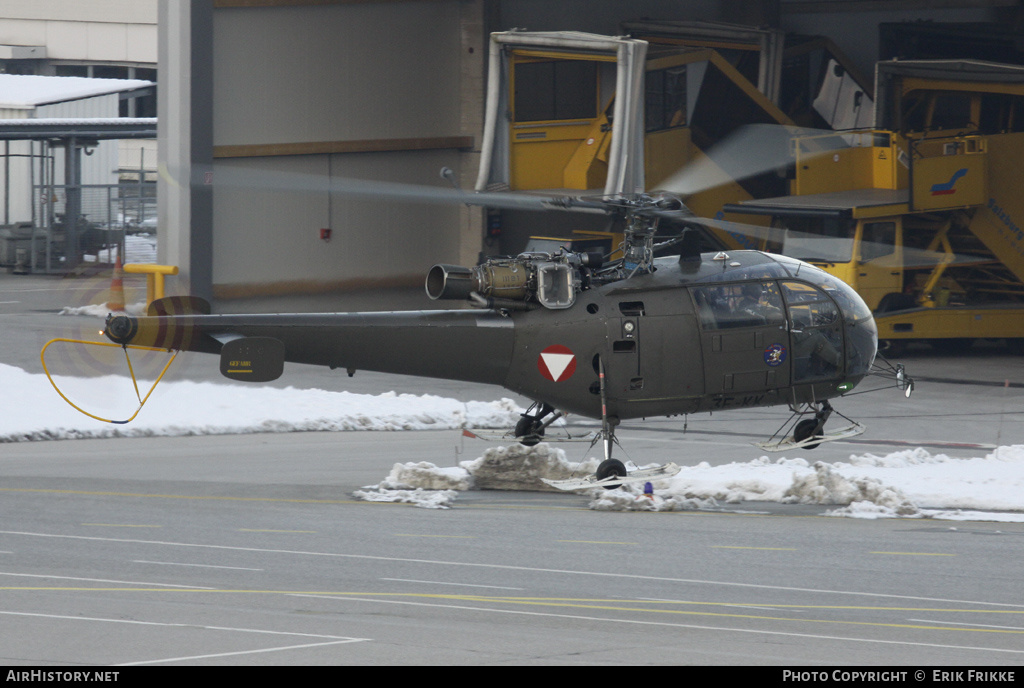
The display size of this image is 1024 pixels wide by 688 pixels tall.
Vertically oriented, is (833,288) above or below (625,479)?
above

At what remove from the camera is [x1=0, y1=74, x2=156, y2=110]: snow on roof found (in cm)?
3912

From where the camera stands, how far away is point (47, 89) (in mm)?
41969

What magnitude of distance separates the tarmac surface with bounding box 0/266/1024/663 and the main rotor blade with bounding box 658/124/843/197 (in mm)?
8959

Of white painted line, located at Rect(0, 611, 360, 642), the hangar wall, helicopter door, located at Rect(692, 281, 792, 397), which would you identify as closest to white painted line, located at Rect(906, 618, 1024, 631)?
white painted line, located at Rect(0, 611, 360, 642)

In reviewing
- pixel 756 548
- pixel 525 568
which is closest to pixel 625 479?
pixel 756 548

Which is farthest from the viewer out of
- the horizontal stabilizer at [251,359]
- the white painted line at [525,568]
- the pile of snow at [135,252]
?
the pile of snow at [135,252]

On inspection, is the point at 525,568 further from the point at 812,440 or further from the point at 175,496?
the point at 175,496

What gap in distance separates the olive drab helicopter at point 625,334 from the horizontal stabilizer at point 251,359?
0.99 feet

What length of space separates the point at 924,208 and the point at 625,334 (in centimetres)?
1197

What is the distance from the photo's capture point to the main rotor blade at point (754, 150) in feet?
81.3

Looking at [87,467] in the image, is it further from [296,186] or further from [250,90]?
[250,90]

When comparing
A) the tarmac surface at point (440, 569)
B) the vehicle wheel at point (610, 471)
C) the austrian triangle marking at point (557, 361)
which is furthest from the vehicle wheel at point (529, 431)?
the vehicle wheel at point (610, 471)

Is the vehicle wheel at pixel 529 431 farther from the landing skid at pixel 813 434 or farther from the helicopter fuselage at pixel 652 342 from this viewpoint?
the landing skid at pixel 813 434
